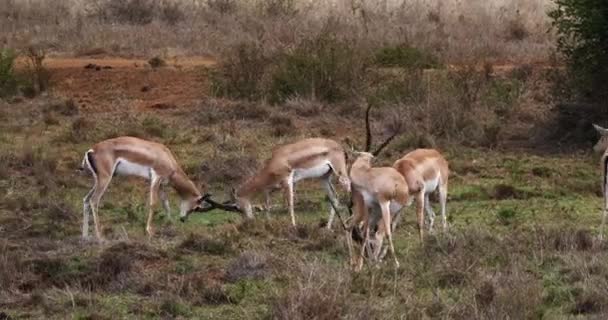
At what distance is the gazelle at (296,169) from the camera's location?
47.9ft

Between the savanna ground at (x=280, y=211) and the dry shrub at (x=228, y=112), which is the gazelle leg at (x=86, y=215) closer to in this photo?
the savanna ground at (x=280, y=211)

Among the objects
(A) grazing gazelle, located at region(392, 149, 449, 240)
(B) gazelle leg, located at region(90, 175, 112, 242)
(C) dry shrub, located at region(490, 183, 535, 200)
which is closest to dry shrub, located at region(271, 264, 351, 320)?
(A) grazing gazelle, located at region(392, 149, 449, 240)

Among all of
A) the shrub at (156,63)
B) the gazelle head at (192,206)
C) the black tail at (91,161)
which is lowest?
the shrub at (156,63)

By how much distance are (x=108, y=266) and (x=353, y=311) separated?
9.65 ft

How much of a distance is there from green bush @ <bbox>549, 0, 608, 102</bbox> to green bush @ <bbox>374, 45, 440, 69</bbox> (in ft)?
13.0

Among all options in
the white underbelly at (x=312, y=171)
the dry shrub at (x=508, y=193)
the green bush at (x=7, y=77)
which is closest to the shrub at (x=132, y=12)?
the green bush at (x=7, y=77)

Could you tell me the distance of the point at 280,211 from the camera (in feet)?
51.5

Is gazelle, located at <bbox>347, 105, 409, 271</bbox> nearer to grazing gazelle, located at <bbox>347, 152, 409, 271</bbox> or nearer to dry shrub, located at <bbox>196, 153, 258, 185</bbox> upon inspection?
grazing gazelle, located at <bbox>347, 152, 409, 271</bbox>

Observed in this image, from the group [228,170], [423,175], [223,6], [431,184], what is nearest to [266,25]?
[223,6]

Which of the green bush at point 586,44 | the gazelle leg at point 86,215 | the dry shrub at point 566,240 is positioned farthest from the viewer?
the green bush at point 586,44

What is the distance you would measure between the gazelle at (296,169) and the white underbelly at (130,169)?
35.1 inches

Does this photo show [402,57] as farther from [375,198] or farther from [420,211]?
[375,198]

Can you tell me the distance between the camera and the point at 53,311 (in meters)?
9.95

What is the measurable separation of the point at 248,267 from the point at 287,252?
124 centimetres
